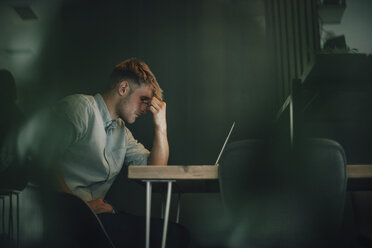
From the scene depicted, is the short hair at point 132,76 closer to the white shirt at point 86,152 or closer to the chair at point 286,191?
the white shirt at point 86,152

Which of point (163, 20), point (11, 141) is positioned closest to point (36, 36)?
point (11, 141)

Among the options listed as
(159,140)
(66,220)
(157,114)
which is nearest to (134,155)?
(159,140)

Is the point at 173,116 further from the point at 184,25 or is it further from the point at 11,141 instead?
the point at 11,141

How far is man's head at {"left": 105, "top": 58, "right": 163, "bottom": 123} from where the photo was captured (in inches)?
72.9

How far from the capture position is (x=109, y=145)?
1772 mm

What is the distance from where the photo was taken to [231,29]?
2.49m

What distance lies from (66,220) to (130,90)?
43.5 inches

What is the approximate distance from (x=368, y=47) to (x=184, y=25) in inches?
50.8

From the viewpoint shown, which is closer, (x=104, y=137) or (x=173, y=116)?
(x=104, y=137)

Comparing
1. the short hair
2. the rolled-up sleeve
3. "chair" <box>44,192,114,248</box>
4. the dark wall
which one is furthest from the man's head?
"chair" <box>44,192,114,248</box>

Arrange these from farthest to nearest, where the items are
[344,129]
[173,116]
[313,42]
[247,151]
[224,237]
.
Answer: [173,116], [224,237], [313,42], [344,129], [247,151]

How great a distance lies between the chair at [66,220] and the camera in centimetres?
87

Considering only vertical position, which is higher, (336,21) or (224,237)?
(336,21)

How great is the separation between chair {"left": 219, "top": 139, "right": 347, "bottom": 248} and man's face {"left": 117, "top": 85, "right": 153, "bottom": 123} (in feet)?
3.22
